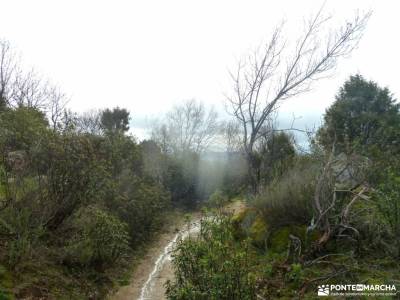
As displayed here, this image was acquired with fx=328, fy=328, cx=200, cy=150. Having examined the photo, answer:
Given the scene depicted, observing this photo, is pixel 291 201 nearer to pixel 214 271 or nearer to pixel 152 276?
pixel 152 276

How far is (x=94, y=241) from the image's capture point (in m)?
6.50

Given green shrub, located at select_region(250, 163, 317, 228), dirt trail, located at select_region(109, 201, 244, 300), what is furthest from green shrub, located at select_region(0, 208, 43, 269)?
green shrub, located at select_region(250, 163, 317, 228)

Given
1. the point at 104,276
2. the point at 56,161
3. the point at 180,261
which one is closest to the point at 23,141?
the point at 56,161

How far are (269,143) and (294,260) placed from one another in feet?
30.3

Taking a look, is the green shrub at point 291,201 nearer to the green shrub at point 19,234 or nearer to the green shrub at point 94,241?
the green shrub at point 94,241

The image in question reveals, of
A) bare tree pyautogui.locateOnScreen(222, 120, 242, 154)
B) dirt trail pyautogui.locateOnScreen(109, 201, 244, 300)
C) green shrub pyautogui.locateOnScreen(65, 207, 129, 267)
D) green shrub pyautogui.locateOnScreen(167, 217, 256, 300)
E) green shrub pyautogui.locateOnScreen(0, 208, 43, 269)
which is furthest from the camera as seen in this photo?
bare tree pyautogui.locateOnScreen(222, 120, 242, 154)

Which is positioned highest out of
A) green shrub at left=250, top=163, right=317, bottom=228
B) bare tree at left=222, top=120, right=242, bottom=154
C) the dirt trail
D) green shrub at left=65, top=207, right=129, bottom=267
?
bare tree at left=222, top=120, right=242, bottom=154

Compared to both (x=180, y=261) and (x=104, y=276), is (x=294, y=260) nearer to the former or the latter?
(x=180, y=261)

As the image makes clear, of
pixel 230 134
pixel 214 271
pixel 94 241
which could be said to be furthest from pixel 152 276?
pixel 230 134

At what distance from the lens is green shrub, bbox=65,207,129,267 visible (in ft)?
20.7

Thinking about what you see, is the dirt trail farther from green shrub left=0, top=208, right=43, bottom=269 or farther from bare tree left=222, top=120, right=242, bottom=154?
bare tree left=222, top=120, right=242, bottom=154

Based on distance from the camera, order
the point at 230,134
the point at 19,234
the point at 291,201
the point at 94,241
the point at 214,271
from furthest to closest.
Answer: the point at 230,134, the point at 291,201, the point at 94,241, the point at 19,234, the point at 214,271

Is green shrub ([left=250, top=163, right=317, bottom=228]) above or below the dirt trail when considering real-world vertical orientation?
above

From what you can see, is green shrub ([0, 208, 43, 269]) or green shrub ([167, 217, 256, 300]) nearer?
green shrub ([167, 217, 256, 300])
